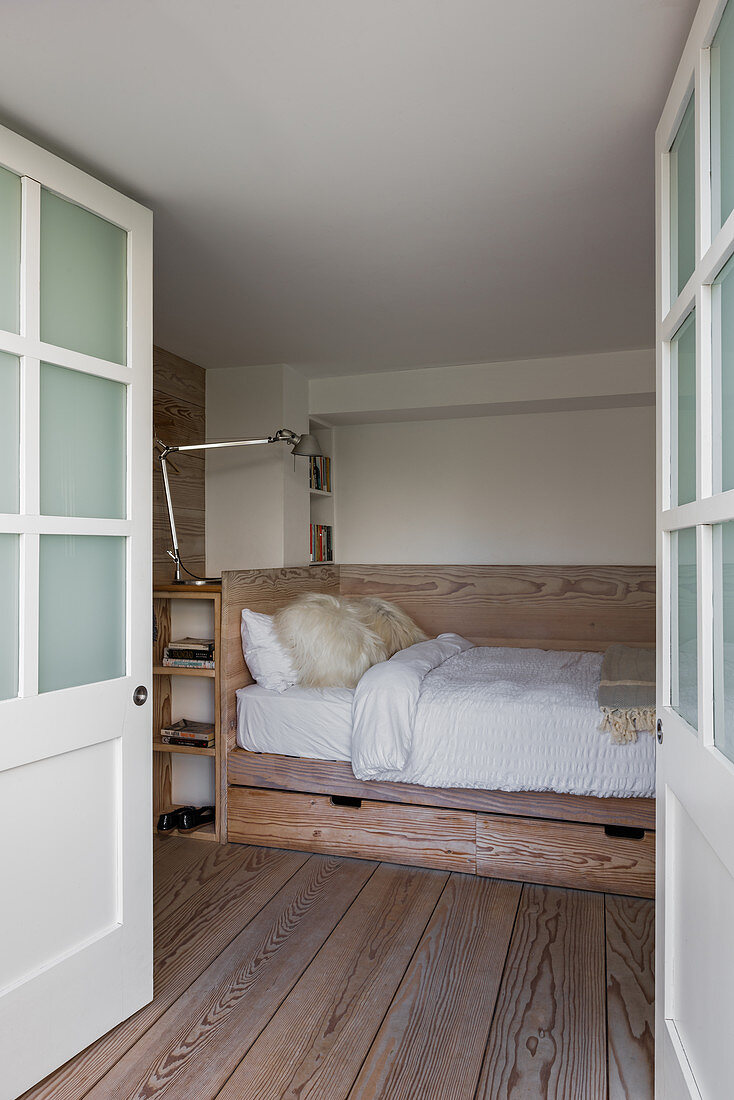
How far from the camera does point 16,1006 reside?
1.59m

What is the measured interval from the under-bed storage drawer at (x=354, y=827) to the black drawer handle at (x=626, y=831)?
19.4 inches

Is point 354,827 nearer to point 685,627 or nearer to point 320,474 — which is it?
point 685,627

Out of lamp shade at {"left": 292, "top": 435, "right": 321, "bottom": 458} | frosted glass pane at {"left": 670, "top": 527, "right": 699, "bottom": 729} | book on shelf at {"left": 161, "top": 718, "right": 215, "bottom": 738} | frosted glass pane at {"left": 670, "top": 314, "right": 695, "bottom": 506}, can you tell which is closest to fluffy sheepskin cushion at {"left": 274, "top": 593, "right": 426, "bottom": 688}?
book on shelf at {"left": 161, "top": 718, "right": 215, "bottom": 738}

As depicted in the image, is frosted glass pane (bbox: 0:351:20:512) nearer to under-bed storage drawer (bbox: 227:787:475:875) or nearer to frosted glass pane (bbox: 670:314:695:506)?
frosted glass pane (bbox: 670:314:695:506)

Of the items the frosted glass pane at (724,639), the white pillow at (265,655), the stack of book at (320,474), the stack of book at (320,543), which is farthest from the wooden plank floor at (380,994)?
the stack of book at (320,474)

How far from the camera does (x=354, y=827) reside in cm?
294

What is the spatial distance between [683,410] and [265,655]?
219 cm

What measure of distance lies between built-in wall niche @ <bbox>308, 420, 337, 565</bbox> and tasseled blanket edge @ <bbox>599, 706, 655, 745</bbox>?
2326mm

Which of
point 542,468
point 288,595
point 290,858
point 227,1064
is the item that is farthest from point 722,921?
point 542,468

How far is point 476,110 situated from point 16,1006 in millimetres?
2263

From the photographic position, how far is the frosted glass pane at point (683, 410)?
1.40 m

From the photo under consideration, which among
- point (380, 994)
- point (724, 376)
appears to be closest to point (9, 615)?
point (380, 994)

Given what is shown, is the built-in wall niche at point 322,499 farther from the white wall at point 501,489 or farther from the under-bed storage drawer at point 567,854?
the under-bed storage drawer at point 567,854

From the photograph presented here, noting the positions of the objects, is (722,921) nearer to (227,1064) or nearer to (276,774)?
(227,1064)
